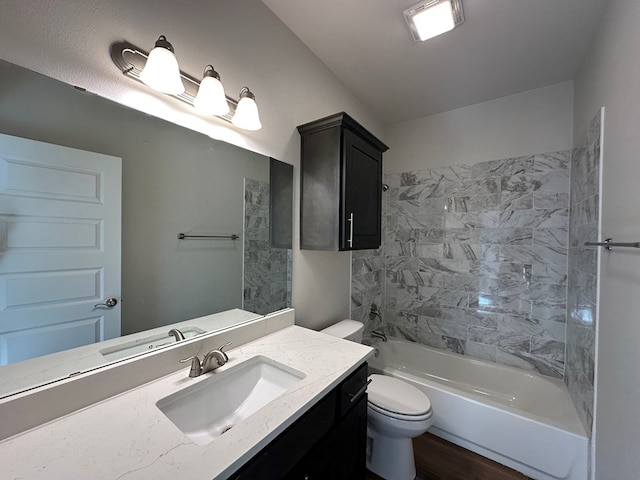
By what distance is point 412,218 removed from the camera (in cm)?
259

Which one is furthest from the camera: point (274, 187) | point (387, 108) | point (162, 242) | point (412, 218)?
point (412, 218)

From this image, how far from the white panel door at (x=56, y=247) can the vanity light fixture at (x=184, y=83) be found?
1.06 feet

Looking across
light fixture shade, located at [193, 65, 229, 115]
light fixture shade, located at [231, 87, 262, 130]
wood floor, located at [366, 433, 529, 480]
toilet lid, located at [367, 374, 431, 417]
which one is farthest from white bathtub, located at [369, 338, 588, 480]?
light fixture shade, located at [193, 65, 229, 115]

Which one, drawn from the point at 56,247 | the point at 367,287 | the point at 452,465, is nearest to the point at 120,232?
the point at 56,247

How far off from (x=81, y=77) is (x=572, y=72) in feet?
9.40

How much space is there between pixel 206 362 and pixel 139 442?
349 mm

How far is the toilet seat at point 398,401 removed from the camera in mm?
1412

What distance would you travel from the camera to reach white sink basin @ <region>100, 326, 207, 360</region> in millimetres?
871

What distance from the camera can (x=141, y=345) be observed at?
951mm

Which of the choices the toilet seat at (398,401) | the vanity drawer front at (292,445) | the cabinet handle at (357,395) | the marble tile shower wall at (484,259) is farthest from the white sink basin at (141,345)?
the marble tile shower wall at (484,259)

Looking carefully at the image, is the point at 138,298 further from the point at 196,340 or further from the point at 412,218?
the point at 412,218

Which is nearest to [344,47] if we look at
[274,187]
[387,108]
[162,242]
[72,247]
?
[387,108]

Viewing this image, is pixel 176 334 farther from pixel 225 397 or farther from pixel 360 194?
pixel 360 194

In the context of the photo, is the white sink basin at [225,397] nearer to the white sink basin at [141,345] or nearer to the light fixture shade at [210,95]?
the white sink basin at [141,345]
